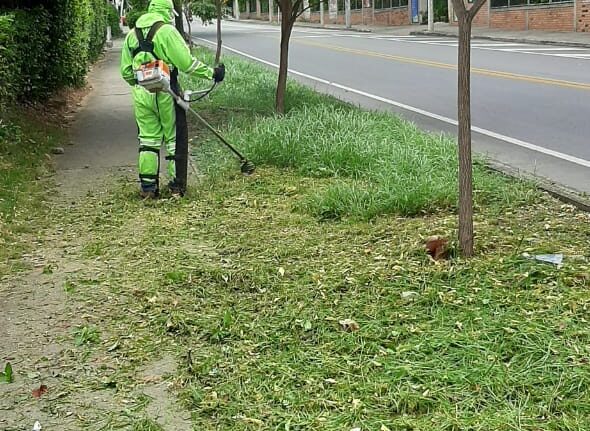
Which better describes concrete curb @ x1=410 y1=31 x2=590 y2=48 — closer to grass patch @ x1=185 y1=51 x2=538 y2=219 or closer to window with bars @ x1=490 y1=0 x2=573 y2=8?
window with bars @ x1=490 y1=0 x2=573 y2=8

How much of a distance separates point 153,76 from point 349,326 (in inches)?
141

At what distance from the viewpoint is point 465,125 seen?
17.2ft

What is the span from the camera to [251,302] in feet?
15.8

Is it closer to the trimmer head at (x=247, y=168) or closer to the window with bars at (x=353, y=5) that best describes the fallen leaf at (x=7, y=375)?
the trimmer head at (x=247, y=168)

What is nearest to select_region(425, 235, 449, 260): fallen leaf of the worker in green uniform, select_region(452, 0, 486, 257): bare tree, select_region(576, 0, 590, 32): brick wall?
select_region(452, 0, 486, 257): bare tree

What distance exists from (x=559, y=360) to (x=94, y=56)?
22.9m

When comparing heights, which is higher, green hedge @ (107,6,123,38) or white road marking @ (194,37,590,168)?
green hedge @ (107,6,123,38)

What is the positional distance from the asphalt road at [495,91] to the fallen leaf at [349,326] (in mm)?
3840

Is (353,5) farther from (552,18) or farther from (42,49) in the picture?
(42,49)

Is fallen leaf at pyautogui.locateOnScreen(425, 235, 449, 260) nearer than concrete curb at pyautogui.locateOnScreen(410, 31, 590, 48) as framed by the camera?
Yes

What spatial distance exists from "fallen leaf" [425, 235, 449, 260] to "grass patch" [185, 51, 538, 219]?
1.08 m

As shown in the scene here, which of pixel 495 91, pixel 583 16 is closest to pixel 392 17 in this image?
pixel 583 16

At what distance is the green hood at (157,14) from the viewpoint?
7.18m

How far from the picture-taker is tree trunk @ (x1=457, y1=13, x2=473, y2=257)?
5.16 meters
